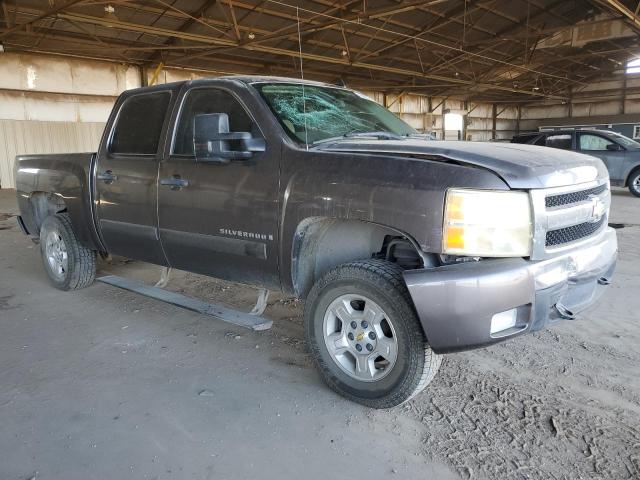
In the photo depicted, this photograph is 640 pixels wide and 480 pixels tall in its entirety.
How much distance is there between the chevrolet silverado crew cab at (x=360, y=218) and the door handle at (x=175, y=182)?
0.02m

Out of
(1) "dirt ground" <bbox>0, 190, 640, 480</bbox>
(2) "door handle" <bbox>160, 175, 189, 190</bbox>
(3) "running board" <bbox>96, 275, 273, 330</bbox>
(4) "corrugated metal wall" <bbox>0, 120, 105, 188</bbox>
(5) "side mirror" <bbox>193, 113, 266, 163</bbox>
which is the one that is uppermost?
(4) "corrugated metal wall" <bbox>0, 120, 105, 188</bbox>

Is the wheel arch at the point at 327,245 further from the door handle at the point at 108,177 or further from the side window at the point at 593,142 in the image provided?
the side window at the point at 593,142

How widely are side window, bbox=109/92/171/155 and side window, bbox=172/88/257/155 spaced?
0.80ft

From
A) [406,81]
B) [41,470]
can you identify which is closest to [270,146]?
[41,470]

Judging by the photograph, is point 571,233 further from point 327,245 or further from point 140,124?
point 140,124

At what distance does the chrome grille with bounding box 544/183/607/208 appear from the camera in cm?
246

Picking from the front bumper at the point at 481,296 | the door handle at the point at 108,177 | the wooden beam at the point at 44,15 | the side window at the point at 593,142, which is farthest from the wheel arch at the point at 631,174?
the wooden beam at the point at 44,15

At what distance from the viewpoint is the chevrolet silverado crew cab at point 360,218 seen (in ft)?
7.64

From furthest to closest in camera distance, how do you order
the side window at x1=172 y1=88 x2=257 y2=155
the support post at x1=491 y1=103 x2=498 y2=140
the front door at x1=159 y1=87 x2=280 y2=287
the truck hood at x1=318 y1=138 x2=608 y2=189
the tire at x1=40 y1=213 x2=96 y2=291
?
Answer: the support post at x1=491 y1=103 x2=498 y2=140, the tire at x1=40 y1=213 x2=96 y2=291, the side window at x1=172 y1=88 x2=257 y2=155, the front door at x1=159 y1=87 x2=280 y2=287, the truck hood at x1=318 y1=138 x2=608 y2=189

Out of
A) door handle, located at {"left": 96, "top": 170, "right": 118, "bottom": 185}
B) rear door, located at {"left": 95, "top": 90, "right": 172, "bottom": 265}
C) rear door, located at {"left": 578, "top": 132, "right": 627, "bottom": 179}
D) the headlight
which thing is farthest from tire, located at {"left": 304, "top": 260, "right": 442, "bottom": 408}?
rear door, located at {"left": 578, "top": 132, "right": 627, "bottom": 179}

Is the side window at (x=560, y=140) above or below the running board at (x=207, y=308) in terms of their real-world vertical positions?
above

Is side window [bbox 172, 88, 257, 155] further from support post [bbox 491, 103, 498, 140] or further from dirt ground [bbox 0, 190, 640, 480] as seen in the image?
support post [bbox 491, 103, 498, 140]

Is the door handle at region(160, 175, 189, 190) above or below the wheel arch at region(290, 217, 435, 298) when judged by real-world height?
above

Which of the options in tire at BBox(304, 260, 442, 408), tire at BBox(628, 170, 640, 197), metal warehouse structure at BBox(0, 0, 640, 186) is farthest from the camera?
metal warehouse structure at BBox(0, 0, 640, 186)
